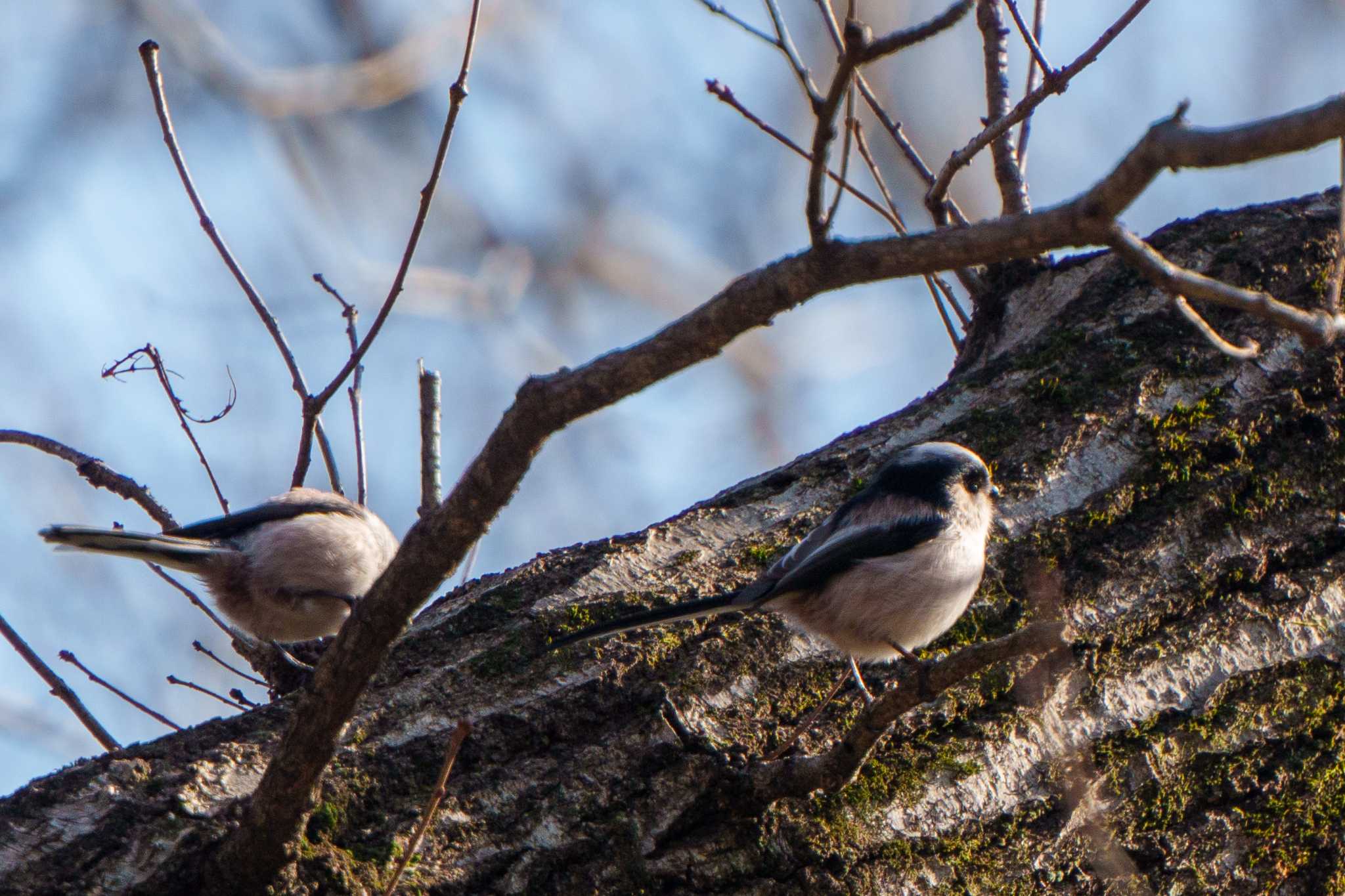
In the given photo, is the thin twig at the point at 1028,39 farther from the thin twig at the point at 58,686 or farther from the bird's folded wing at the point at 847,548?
the thin twig at the point at 58,686

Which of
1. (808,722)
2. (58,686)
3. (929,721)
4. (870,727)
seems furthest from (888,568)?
(58,686)

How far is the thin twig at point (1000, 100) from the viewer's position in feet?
11.5

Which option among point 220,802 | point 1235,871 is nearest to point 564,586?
point 220,802

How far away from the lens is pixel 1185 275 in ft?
3.95

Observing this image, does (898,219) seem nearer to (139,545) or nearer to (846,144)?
(846,144)

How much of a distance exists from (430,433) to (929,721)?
1.28 meters

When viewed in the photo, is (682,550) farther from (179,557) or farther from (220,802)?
(179,557)

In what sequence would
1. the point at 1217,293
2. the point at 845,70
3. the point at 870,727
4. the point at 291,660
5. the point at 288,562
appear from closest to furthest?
1. the point at 1217,293
2. the point at 845,70
3. the point at 870,727
4. the point at 291,660
5. the point at 288,562

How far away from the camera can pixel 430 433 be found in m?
2.64

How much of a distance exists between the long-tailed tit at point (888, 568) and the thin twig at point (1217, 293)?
116 cm

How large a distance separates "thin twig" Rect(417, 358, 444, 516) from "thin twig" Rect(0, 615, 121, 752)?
79 centimetres

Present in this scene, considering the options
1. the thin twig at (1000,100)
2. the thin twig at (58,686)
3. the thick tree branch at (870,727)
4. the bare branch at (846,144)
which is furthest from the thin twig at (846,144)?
the thin twig at (58,686)

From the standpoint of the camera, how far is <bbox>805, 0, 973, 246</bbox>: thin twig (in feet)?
4.14

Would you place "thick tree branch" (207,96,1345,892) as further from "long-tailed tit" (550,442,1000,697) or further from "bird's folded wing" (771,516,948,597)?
"bird's folded wing" (771,516,948,597)
